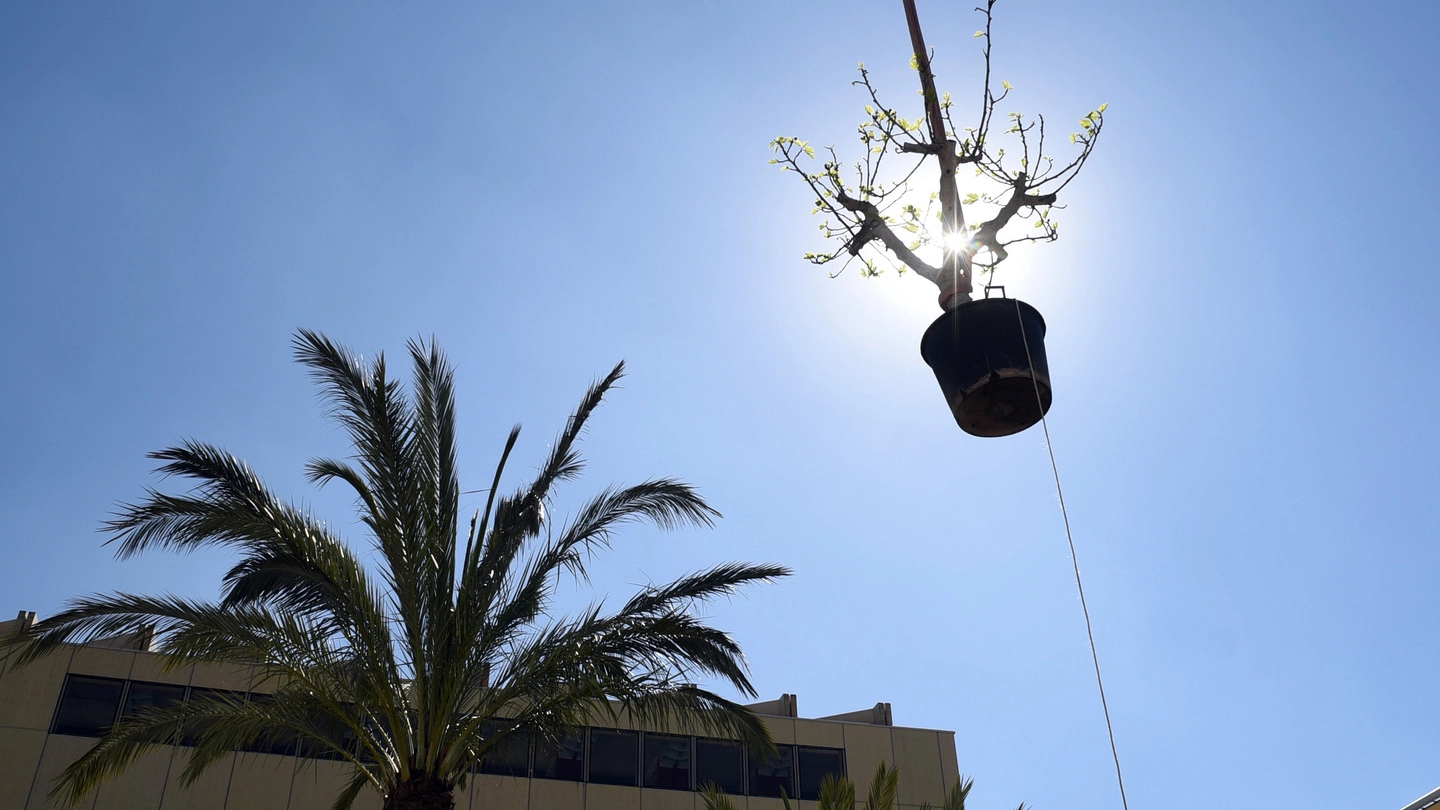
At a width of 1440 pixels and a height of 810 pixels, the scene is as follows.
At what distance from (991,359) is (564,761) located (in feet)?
60.4

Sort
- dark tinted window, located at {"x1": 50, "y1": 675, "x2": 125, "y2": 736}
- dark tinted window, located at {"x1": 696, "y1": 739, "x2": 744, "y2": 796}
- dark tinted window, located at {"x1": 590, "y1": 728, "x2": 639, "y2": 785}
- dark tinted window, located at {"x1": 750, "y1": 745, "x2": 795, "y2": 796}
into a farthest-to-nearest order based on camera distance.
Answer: dark tinted window, located at {"x1": 750, "y1": 745, "x2": 795, "y2": 796}
dark tinted window, located at {"x1": 696, "y1": 739, "x2": 744, "y2": 796}
dark tinted window, located at {"x1": 590, "y1": 728, "x2": 639, "y2": 785}
dark tinted window, located at {"x1": 50, "y1": 675, "x2": 125, "y2": 736}

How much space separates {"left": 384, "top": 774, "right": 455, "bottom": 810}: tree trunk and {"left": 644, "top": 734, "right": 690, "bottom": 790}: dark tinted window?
1087cm

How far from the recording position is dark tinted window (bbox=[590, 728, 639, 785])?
821 inches

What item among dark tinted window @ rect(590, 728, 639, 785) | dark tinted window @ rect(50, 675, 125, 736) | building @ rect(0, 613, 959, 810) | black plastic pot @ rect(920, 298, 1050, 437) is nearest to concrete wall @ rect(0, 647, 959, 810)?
building @ rect(0, 613, 959, 810)

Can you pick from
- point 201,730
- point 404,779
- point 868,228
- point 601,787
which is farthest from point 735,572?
point 601,787

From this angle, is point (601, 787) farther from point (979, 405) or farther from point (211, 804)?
point (979, 405)

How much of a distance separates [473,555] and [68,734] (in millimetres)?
11579

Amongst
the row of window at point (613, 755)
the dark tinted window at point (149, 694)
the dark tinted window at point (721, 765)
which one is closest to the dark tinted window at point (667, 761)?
the row of window at point (613, 755)

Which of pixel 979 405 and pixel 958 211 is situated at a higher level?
pixel 958 211

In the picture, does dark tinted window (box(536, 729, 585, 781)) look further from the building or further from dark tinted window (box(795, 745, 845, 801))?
dark tinted window (box(795, 745, 845, 801))

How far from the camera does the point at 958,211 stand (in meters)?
4.00

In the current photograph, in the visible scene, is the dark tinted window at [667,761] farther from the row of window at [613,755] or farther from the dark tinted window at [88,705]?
the dark tinted window at [88,705]

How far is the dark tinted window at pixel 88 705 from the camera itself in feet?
61.7

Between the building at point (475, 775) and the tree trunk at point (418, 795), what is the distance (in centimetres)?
688
